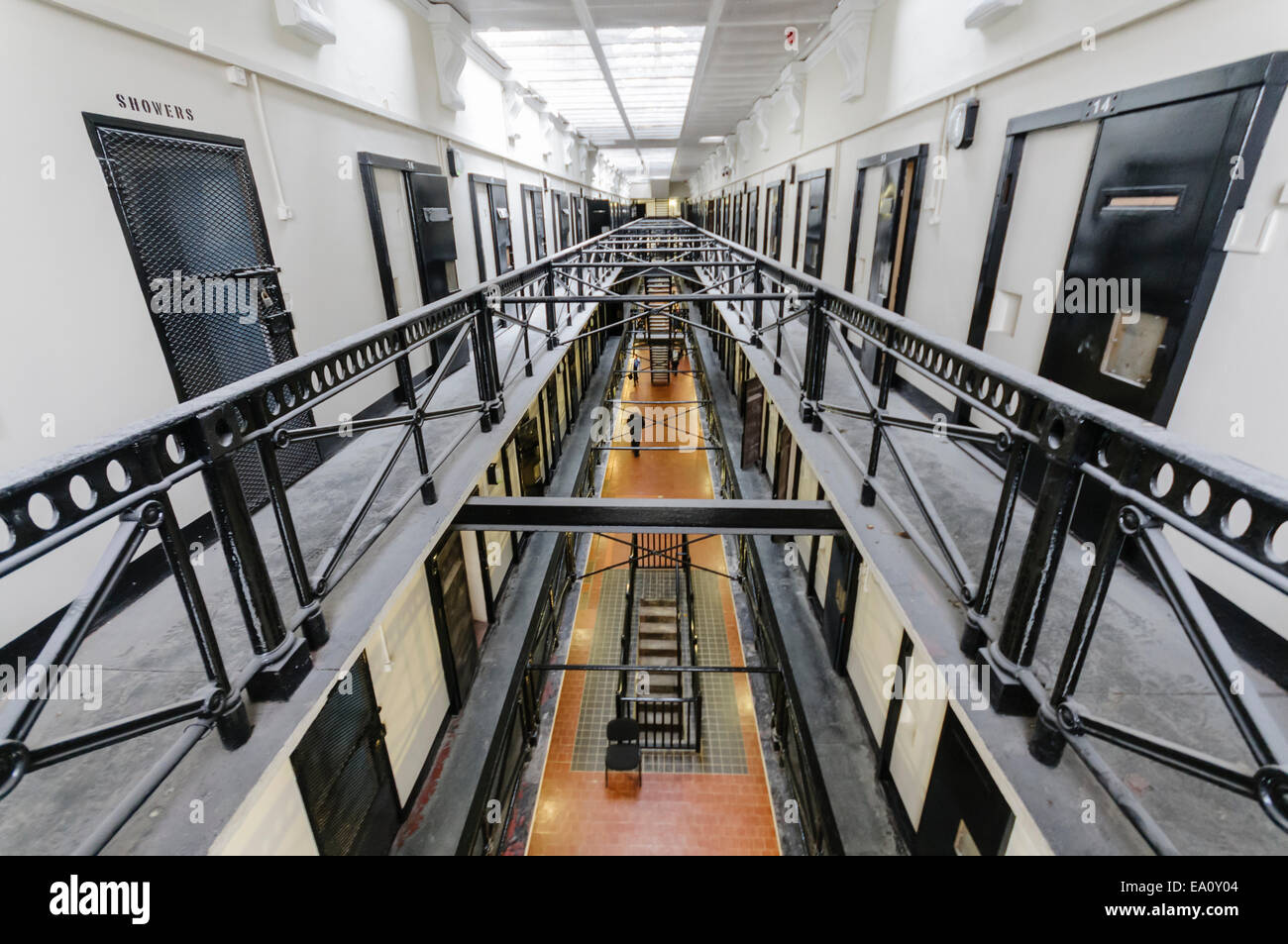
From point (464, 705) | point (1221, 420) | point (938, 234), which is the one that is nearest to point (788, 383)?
point (938, 234)

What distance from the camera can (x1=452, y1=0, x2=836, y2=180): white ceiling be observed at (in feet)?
19.6

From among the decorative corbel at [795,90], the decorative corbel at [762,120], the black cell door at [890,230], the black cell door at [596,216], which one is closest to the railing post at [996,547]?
the black cell door at [890,230]

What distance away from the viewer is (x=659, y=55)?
26.0ft

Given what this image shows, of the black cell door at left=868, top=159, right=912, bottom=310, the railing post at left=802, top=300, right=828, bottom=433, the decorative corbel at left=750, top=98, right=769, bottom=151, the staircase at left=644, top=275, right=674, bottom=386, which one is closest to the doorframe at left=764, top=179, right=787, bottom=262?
the decorative corbel at left=750, top=98, right=769, bottom=151

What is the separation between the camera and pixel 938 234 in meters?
4.29

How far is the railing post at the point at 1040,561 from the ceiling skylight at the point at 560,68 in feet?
25.3

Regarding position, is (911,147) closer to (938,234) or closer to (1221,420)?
(938,234)

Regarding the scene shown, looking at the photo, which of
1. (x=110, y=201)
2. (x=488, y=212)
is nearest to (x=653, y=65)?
(x=488, y=212)

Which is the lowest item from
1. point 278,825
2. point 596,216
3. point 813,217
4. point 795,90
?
point 278,825

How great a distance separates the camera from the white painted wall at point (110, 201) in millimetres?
2156

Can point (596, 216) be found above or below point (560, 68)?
below

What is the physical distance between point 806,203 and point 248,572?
877 centimetres

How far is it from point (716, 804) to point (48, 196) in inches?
241

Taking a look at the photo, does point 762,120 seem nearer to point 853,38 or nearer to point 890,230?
point 853,38
